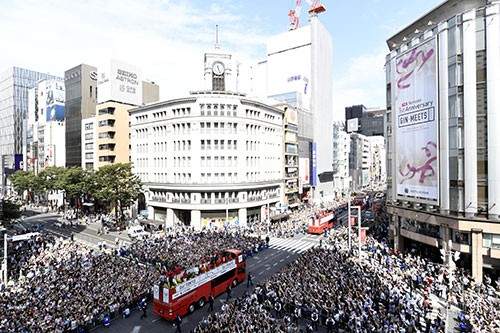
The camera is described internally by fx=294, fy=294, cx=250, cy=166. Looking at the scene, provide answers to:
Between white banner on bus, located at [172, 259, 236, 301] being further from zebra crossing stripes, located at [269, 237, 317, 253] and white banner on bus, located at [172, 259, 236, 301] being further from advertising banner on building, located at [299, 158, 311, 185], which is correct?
advertising banner on building, located at [299, 158, 311, 185]

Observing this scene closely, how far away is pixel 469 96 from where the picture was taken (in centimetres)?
2828

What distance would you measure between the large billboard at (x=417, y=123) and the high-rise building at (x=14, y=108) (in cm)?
14512

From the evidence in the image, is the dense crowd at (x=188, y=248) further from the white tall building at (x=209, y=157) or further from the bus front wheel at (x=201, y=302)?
the white tall building at (x=209, y=157)

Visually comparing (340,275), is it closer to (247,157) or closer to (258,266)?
(258,266)

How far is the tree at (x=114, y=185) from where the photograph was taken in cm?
5347

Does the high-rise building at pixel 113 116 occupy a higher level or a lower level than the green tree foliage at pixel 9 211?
higher

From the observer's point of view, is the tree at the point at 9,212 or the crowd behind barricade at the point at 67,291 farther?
the tree at the point at 9,212

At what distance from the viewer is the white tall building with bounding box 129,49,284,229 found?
5453 centimetres

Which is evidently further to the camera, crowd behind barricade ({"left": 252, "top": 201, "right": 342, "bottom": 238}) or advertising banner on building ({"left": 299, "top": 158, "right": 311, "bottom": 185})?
advertising banner on building ({"left": 299, "top": 158, "right": 311, "bottom": 185})

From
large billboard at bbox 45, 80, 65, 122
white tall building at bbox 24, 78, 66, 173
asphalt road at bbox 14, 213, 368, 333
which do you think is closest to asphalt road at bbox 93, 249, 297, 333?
asphalt road at bbox 14, 213, 368, 333

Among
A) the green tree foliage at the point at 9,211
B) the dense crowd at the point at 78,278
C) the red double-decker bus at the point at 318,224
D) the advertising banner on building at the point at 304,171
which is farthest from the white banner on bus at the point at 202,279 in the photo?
the advertising banner on building at the point at 304,171

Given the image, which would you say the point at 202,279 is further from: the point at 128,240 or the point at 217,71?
the point at 217,71

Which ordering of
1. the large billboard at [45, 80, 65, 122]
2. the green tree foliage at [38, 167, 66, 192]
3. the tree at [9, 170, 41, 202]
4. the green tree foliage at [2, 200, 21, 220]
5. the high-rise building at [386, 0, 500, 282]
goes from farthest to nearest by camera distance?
the large billboard at [45, 80, 65, 122] < the tree at [9, 170, 41, 202] < the green tree foliage at [38, 167, 66, 192] < the green tree foliage at [2, 200, 21, 220] < the high-rise building at [386, 0, 500, 282]

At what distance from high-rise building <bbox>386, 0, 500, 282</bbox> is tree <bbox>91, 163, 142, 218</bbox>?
46.1 metres
